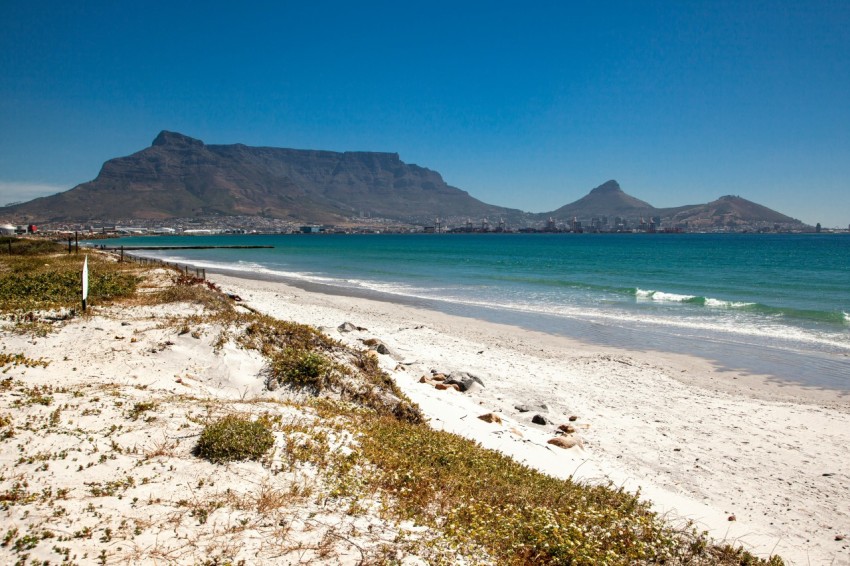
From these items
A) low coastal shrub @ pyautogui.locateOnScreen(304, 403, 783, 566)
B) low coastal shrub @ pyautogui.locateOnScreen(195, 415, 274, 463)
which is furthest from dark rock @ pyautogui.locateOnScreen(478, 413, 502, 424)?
low coastal shrub @ pyautogui.locateOnScreen(195, 415, 274, 463)

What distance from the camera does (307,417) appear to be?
9383 mm

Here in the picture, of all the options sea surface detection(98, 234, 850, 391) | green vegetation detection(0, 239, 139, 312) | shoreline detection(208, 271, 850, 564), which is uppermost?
green vegetation detection(0, 239, 139, 312)

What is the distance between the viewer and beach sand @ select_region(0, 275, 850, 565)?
5789 mm

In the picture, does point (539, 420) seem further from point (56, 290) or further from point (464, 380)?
point (56, 290)

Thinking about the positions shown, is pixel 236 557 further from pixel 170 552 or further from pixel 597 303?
pixel 597 303

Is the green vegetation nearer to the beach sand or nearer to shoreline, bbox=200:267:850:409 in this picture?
the beach sand

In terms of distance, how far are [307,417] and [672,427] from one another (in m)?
10.6

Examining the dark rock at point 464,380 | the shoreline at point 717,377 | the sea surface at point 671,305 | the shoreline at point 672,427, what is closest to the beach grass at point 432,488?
the shoreline at point 672,427

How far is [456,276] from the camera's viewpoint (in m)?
58.4

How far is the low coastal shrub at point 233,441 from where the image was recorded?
739 cm

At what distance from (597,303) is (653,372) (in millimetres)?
18237

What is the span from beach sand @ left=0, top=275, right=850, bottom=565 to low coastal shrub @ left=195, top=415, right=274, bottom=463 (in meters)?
0.20

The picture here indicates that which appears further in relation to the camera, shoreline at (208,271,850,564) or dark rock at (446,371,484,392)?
dark rock at (446,371,484,392)

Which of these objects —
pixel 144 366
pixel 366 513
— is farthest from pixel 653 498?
pixel 144 366
